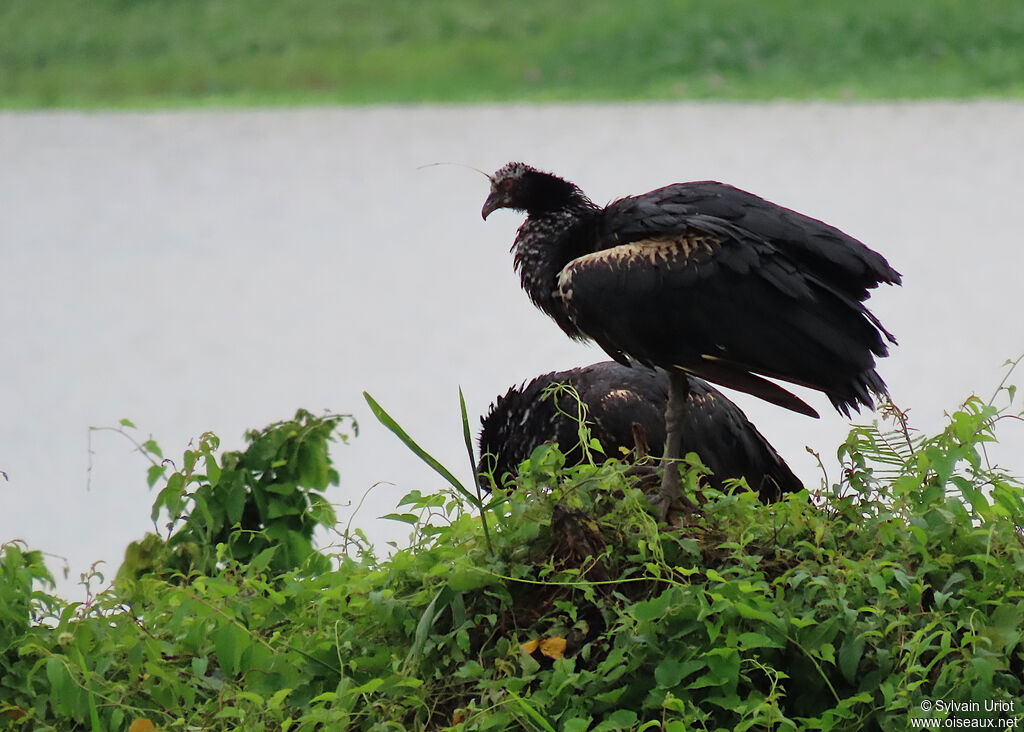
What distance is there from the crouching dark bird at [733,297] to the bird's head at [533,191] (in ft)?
0.86

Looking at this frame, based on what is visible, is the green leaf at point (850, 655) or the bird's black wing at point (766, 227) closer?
the green leaf at point (850, 655)

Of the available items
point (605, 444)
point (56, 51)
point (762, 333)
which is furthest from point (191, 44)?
point (762, 333)

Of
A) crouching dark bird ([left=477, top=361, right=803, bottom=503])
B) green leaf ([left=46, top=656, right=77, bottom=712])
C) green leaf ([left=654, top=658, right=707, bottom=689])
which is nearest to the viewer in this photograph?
green leaf ([left=654, top=658, right=707, bottom=689])

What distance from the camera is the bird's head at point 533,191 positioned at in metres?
2.69

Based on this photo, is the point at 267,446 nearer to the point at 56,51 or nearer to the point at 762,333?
the point at 762,333

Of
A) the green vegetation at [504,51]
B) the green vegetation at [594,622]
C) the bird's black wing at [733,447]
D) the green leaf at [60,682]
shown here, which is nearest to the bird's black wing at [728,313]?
the green vegetation at [594,622]

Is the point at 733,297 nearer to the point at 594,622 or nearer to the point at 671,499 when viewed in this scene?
the point at 671,499

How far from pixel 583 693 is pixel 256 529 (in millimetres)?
992

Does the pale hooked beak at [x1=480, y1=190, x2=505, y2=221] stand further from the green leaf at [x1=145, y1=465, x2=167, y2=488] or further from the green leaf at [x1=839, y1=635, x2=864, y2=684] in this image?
the green leaf at [x1=839, y1=635, x2=864, y2=684]

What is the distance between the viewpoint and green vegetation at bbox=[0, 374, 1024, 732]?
5.66 feet

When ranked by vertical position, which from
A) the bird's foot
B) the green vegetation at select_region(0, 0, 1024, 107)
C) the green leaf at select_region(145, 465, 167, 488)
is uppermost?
the green vegetation at select_region(0, 0, 1024, 107)

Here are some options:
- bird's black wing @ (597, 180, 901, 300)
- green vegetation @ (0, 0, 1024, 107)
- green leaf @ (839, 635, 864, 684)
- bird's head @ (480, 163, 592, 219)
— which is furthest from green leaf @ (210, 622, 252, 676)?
green vegetation @ (0, 0, 1024, 107)

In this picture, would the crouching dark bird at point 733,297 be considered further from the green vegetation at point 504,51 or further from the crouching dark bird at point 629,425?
the green vegetation at point 504,51

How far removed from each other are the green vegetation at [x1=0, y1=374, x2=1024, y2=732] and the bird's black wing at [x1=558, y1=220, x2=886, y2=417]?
0.21 meters
